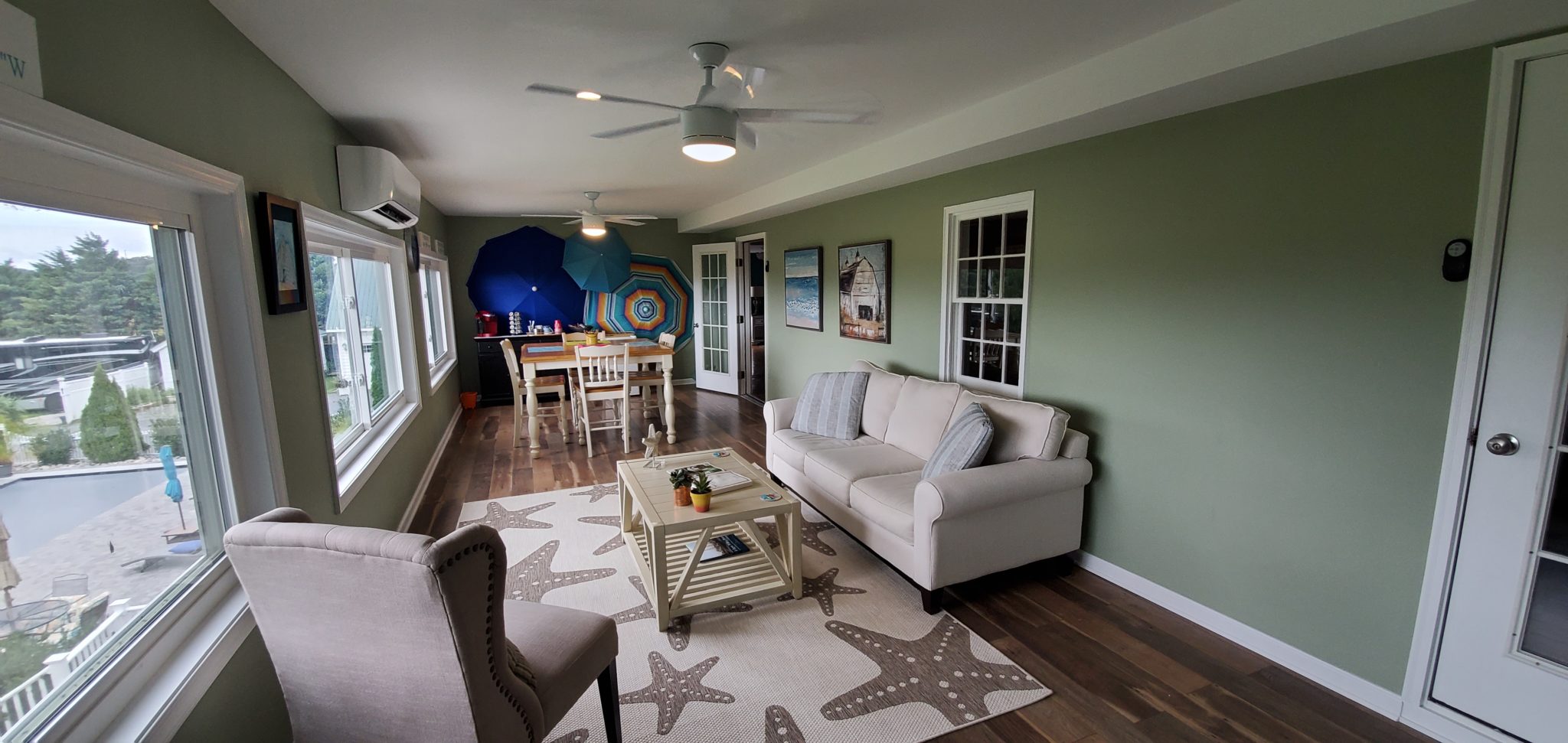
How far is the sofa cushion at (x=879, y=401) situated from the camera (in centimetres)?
385

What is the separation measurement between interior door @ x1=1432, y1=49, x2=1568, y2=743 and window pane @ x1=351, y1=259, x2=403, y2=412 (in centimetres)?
486

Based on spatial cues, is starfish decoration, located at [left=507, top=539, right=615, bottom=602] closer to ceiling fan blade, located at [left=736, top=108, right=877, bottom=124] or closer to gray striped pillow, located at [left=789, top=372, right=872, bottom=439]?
gray striped pillow, located at [left=789, top=372, right=872, bottom=439]

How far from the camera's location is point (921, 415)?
3.53m

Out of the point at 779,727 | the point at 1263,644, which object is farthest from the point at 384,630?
the point at 1263,644

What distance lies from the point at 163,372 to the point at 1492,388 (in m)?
3.69

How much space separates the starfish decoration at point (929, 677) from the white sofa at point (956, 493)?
27 centimetres

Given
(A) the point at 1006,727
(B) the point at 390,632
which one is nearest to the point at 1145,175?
(A) the point at 1006,727

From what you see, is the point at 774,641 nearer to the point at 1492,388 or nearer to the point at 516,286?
the point at 1492,388

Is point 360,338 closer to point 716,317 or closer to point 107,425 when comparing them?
point 107,425

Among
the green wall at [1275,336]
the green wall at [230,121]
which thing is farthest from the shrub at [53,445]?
the green wall at [1275,336]

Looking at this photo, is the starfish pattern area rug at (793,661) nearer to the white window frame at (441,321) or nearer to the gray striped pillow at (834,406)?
the gray striped pillow at (834,406)

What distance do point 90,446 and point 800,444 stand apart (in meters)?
2.95

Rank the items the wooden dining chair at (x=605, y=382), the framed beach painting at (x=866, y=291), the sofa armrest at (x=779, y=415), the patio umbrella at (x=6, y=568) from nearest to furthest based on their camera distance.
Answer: the patio umbrella at (x=6, y=568)
the sofa armrest at (x=779, y=415)
the framed beach painting at (x=866, y=291)
the wooden dining chair at (x=605, y=382)

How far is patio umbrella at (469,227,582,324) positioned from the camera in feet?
23.8
